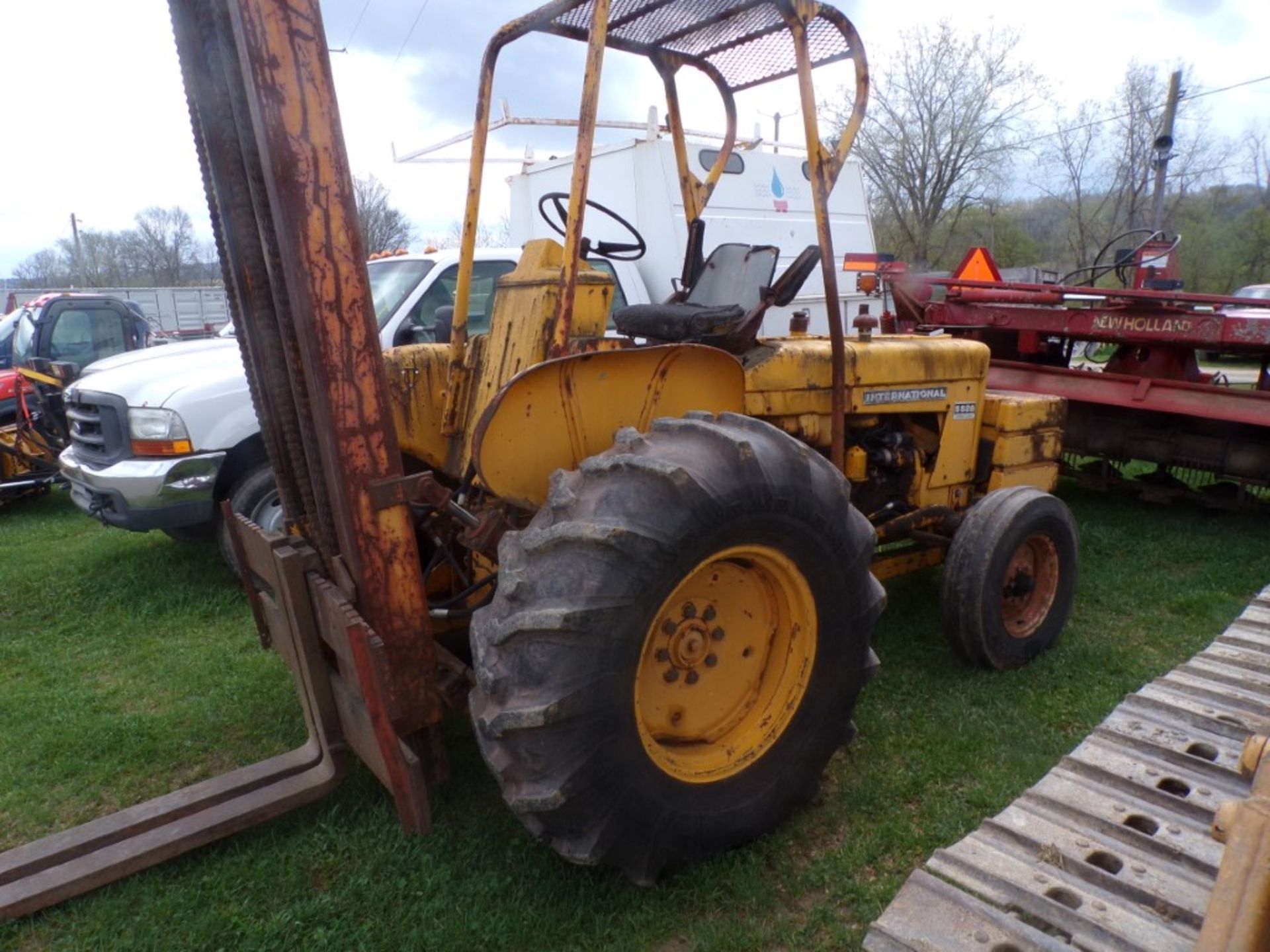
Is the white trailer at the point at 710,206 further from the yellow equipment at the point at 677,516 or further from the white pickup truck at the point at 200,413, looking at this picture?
the yellow equipment at the point at 677,516

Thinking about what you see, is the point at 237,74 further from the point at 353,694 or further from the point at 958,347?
the point at 958,347

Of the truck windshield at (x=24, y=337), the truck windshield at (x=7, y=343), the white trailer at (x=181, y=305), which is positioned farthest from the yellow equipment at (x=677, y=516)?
the white trailer at (x=181, y=305)

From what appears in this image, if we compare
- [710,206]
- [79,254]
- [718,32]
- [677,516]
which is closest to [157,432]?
[718,32]

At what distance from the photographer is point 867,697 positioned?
3.68 meters

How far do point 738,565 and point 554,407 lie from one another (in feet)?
2.32

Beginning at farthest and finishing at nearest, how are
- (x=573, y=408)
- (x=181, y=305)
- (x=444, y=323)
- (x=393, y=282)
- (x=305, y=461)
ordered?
(x=181, y=305)
(x=393, y=282)
(x=444, y=323)
(x=305, y=461)
(x=573, y=408)

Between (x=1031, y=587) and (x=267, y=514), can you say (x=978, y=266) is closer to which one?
(x=1031, y=587)

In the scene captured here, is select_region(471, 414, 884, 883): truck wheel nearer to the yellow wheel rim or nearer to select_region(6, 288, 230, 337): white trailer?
the yellow wheel rim

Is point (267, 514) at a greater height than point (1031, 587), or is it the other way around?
point (267, 514)

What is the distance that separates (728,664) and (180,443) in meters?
3.79

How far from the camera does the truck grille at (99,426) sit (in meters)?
5.18

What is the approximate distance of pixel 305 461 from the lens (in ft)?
9.10

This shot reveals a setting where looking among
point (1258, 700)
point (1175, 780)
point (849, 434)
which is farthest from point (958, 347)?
point (1175, 780)

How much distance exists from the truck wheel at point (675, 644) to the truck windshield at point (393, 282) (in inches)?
143
